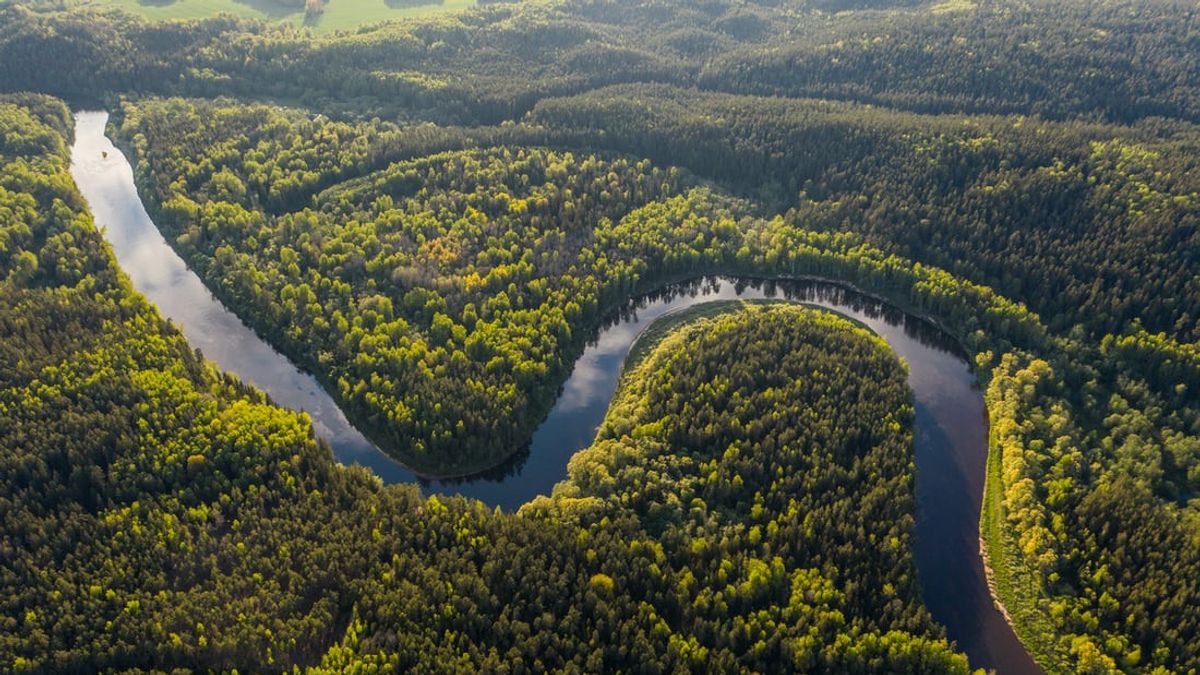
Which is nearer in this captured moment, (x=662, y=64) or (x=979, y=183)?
(x=979, y=183)

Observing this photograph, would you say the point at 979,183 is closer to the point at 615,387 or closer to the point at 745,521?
the point at 615,387

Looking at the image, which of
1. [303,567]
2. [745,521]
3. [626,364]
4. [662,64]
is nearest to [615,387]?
[626,364]

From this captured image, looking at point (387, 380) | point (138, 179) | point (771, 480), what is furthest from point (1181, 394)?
point (138, 179)

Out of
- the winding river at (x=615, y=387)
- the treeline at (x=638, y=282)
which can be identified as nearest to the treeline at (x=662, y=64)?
the treeline at (x=638, y=282)

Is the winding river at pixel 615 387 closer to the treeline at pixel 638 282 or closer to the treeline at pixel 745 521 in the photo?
the treeline at pixel 638 282

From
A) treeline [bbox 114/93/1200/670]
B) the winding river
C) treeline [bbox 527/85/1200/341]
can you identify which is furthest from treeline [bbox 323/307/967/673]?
treeline [bbox 527/85/1200/341]

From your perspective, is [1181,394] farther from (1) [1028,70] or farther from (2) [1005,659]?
(1) [1028,70]

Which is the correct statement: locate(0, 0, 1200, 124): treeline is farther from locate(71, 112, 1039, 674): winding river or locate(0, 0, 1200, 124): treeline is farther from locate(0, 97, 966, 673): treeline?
locate(0, 97, 966, 673): treeline
